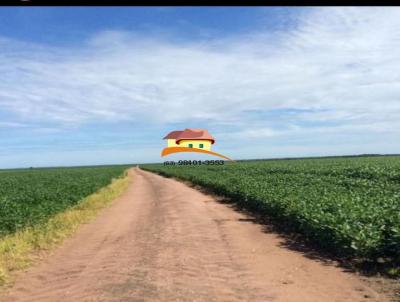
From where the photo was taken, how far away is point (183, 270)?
9195 millimetres

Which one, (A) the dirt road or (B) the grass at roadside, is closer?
(A) the dirt road

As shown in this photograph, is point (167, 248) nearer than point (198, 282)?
No

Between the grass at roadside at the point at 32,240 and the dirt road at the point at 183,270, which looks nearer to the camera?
the dirt road at the point at 183,270

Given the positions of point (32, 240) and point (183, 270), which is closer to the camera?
point (183, 270)

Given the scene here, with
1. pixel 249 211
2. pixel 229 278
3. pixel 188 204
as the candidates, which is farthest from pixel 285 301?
pixel 188 204

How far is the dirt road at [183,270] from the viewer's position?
7645mm

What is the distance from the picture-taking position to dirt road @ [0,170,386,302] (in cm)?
764
